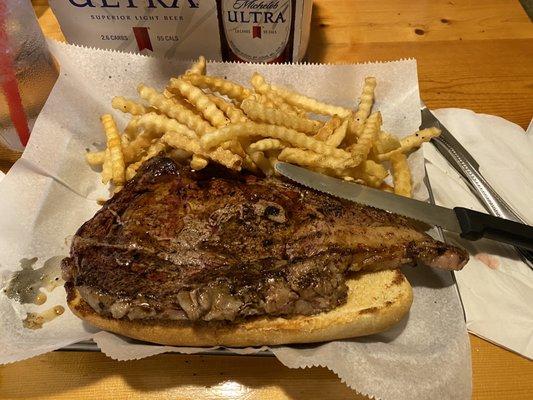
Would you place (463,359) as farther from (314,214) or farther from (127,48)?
(127,48)

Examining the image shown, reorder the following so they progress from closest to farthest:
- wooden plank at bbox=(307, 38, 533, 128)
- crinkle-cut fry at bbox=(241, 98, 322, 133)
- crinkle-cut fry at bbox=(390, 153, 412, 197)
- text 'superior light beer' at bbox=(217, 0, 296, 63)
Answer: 1. crinkle-cut fry at bbox=(241, 98, 322, 133)
2. crinkle-cut fry at bbox=(390, 153, 412, 197)
3. text 'superior light beer' at bbox=(217, 0, 296, 63)
4. wooden plank at bbox=(307, 38, 533, 128)

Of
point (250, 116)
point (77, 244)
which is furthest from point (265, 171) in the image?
point (77, 244)

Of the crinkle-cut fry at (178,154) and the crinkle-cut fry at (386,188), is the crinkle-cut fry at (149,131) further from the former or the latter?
the crinkle-cut fry at (386,188)

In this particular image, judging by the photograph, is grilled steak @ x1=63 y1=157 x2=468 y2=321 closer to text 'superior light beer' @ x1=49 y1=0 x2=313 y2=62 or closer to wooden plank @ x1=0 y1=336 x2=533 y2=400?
wooden plank @ x1=0 y1=336 x2=533 y2=400

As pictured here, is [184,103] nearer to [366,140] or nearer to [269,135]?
[269,135]

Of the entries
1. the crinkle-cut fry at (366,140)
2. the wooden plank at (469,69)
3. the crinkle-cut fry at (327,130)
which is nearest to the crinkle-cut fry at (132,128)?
the crinkle-cut fry at (327,130)

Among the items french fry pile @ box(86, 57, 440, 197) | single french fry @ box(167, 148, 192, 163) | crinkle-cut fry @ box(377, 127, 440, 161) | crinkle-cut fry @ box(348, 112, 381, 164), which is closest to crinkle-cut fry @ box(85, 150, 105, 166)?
french fry pile @ box(86, 57, 440, 197)
